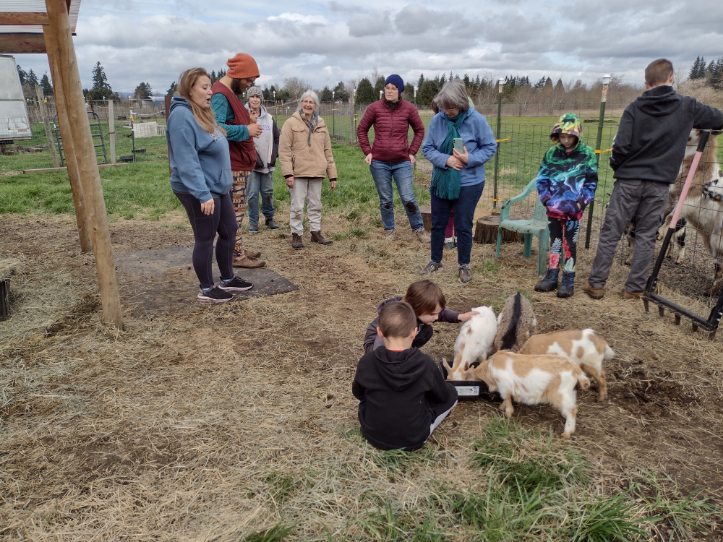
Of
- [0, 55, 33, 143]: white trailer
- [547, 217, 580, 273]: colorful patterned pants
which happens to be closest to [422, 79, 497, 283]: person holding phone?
[547, 217, 580, 273]: colorful patterned pants

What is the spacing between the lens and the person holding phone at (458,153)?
515 cm

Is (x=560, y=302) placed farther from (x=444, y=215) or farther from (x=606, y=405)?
(x=606, y=405)

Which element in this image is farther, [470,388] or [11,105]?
[11,105]

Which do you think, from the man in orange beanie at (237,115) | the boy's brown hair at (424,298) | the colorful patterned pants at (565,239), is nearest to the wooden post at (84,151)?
the man in orange beanie at (237,115)

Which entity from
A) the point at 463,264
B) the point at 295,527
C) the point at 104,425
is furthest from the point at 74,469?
the point at 463,264

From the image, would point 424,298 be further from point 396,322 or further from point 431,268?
point 431,268

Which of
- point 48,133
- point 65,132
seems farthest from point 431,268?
point 48,133

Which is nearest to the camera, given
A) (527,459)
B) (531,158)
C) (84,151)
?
(527,459)

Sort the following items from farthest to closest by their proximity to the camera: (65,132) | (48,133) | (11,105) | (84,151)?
1. (11,105)
2. (48,133)
3. (65,132)
4. (84,151)

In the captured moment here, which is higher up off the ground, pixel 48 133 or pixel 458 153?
pixel 458 153

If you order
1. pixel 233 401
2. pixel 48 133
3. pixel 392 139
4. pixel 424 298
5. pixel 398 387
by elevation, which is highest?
pixel 392 139

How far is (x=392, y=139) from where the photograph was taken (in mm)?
6742

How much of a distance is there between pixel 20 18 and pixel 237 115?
2.03 m

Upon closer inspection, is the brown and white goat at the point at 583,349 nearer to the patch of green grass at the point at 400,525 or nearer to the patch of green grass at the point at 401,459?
the patch of green grass at the point at 401,459
